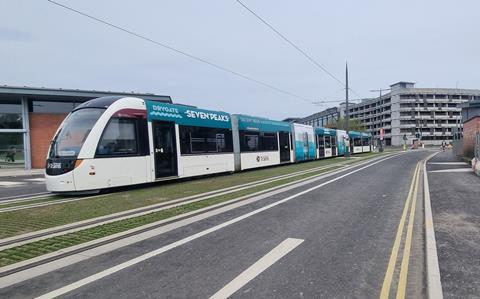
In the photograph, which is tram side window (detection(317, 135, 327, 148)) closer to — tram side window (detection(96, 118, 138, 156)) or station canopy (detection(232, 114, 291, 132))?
station canopy (detection(232, 114, 291, 132))

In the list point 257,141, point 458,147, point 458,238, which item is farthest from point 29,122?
point 458,147

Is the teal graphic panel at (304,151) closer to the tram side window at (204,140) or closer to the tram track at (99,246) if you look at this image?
the tram side window at (204,140)

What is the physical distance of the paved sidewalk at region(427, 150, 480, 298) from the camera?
14.4ft

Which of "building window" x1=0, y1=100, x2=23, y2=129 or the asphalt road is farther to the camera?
"building window" x1=0, y1=100, x2=23, y2=129

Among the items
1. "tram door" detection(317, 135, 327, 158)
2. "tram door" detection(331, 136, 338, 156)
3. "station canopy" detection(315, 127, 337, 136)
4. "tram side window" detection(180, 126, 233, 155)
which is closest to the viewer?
"tram side window" detection(180, 126, 233, 155)

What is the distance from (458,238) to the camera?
641cm

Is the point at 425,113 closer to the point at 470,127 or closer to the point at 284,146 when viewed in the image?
the point at 470,127

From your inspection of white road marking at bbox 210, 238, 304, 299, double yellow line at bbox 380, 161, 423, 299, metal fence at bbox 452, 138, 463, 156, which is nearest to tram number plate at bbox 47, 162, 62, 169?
white road marking at bbox 210, 238, 304, 299

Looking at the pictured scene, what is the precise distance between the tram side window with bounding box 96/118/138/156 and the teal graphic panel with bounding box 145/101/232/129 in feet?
3.48

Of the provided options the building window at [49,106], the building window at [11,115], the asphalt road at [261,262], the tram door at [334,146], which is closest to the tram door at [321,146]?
the tram door at [334,146]

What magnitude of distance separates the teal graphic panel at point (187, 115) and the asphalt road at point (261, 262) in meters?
7.16

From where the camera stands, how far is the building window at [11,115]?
3036 cm

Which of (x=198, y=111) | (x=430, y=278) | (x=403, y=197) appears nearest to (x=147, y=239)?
(x=430, y=278)

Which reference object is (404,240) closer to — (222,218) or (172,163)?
(222,218)
